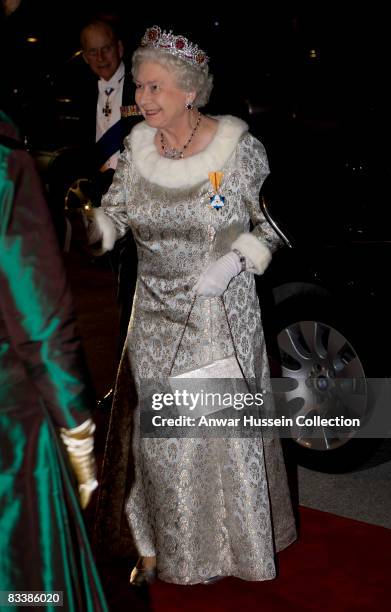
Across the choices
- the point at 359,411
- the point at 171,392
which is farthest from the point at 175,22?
the point at 359,411

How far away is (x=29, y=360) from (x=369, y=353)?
222 cm

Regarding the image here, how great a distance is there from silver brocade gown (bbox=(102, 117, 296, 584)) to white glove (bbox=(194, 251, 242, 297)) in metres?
0.07

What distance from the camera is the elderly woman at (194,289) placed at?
279 cm

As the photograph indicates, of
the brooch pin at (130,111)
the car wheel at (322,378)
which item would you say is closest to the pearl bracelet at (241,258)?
the car wheel at (322,378)

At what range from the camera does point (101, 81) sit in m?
4.55

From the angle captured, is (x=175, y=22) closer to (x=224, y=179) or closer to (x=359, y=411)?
(x=224, y=179)

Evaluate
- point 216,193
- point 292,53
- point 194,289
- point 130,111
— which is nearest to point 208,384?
point 194,289

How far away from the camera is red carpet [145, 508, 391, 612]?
2.88 metres

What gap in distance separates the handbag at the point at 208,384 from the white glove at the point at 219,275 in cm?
11

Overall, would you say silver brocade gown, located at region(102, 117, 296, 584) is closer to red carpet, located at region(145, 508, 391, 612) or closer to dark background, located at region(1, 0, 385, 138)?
red carpet, located at region(145, 508, 391, 612)

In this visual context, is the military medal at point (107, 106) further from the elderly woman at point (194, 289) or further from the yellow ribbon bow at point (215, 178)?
the yellow ribbon bow at point (215, 178)

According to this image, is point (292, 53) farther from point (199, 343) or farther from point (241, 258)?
point (199, 343)

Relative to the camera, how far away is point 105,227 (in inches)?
118

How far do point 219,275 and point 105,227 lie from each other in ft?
1.66
